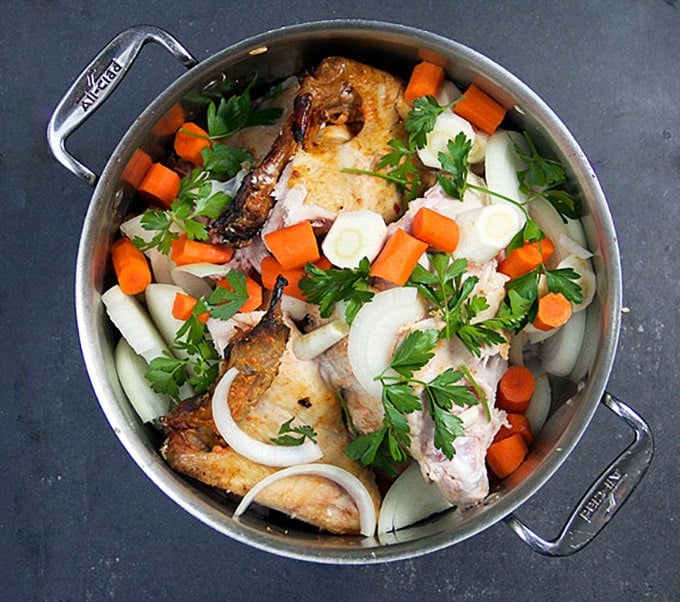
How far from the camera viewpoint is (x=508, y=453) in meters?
2.33

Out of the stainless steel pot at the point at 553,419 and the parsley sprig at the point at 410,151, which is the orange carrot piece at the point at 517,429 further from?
the parsley sprig at the point at 410,151

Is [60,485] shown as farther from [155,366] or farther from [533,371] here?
[533,371]

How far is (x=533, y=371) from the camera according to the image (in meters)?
2.41

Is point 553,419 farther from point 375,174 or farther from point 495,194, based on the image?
point 375,174

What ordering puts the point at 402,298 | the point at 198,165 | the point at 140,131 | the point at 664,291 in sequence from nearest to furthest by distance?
the point at 402,298, the point at 140,131, the point at 198,165, the point at 664,291

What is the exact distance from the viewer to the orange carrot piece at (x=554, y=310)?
222 centimetres

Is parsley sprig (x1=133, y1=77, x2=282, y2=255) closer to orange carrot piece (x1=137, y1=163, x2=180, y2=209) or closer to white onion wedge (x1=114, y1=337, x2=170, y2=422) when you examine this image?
orange carrot piece (x1=137, y1=163, x2=180, y2=209)

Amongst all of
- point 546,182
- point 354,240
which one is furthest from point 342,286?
point 546,182

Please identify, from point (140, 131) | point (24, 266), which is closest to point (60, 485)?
point (24, 266)

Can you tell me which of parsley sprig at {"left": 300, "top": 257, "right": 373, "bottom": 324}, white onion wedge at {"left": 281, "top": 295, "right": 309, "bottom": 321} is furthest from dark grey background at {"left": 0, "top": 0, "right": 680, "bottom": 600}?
parsley sprig at {"left": 300, "top": 257, "right": 373, "bottom": 324}

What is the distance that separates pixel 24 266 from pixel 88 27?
0.73 meters

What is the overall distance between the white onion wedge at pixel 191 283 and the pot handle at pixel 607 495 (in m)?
0.94

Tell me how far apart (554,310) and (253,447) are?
0.79 m

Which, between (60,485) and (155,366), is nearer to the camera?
(155,366)
